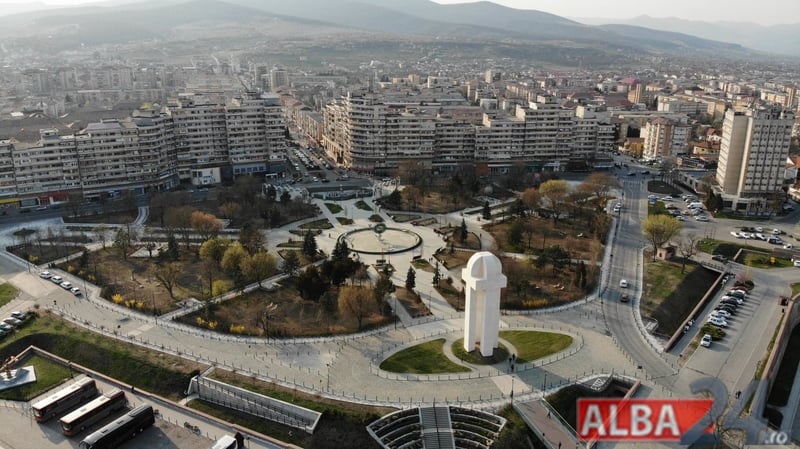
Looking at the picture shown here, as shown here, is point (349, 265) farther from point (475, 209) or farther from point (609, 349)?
point (475, 209)

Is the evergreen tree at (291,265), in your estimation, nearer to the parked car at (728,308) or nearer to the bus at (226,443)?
the bus at (226,443)

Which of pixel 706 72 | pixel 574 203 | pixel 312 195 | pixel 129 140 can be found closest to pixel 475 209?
pixel 574 203

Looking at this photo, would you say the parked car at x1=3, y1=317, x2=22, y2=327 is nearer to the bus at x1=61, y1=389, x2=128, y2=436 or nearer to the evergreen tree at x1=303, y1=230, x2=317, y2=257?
the bus at x1=61, y1=389, x2=128, y2=436

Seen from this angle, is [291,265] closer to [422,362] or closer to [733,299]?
[422,362]

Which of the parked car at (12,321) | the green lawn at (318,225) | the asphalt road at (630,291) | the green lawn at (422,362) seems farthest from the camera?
the green lawn at (318,225)

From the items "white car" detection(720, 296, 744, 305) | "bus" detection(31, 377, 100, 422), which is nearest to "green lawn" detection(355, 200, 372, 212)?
"white car" detection(720, 296, 744, 305)

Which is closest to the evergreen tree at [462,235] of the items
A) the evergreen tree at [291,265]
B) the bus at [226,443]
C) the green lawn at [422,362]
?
the evergreen tree at [291,265]
